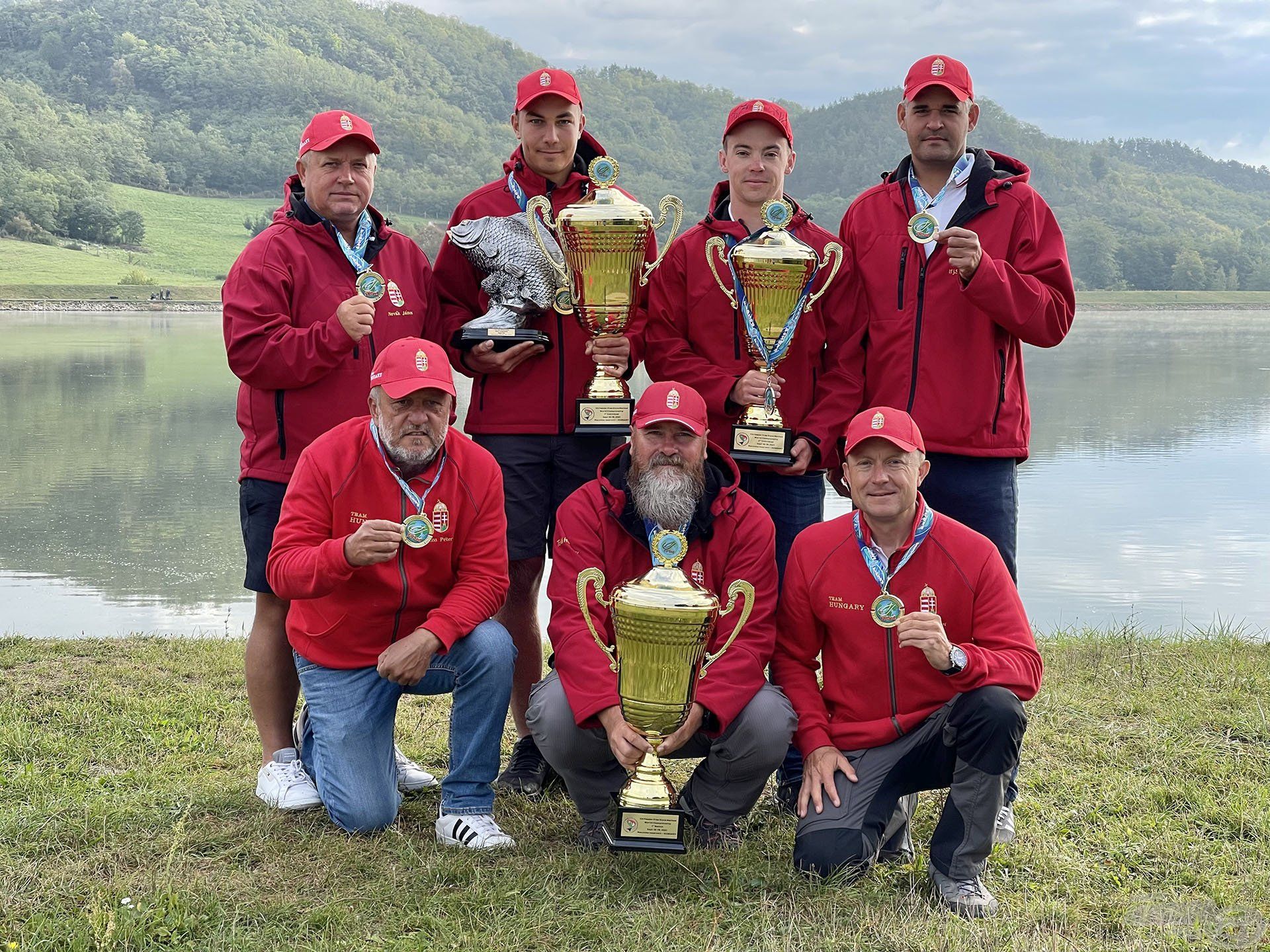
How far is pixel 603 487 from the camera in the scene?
12.6 ft

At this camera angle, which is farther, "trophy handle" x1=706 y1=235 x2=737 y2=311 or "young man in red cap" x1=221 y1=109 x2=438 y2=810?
"trophy handle" x1=706 y1=235 x2=737 y2=311

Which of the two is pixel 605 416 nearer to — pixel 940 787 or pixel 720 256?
pixel 720 256

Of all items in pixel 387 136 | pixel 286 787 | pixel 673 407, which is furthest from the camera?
pixel 387 136

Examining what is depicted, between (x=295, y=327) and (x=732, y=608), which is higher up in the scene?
(x=295, y=327)

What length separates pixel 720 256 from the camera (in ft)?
13.5

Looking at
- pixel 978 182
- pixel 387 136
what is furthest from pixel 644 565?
pixel 387 136

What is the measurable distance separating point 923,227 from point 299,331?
6.32 ft

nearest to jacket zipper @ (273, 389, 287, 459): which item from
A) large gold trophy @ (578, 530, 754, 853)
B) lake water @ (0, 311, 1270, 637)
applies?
large gold trophy @ (578, 530, 754, 853)

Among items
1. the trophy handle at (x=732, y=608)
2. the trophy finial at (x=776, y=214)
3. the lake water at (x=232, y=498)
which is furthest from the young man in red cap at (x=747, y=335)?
the lake water at (x=232, y=498)

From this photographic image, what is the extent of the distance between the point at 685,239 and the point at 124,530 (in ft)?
27.8

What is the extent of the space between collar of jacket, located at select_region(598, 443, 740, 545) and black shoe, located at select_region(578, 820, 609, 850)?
0.87 meters

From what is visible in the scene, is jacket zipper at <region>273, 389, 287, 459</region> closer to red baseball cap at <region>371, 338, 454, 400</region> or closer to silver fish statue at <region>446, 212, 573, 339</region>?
red baseball cap at <region>371, 338, 454, 400</region>

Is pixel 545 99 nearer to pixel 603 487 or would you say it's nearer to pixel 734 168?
pixel 734 168

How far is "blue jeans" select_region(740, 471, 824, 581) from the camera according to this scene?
4.23m
